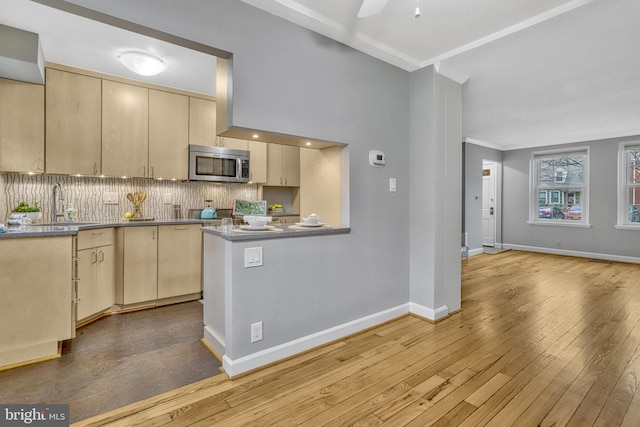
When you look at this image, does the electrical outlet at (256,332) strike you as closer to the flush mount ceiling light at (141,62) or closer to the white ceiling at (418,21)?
the white ceiling at (418,21)

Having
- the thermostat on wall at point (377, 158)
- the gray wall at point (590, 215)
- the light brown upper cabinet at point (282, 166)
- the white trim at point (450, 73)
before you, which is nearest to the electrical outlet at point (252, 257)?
the thermostat on wall at point (377, 158)

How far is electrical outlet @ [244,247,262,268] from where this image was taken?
2.07m

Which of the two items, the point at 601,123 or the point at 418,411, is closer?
the point at 418,411

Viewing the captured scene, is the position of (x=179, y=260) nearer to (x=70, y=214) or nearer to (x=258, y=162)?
(x=70, y=214)

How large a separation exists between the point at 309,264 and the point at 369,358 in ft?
→ 2.69

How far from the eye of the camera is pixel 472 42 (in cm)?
267

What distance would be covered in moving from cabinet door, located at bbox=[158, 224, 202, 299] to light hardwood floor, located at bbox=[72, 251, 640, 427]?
184 centimetres

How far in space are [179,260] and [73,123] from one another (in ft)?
5.87

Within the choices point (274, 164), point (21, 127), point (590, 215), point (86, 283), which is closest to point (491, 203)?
point (590, 215)

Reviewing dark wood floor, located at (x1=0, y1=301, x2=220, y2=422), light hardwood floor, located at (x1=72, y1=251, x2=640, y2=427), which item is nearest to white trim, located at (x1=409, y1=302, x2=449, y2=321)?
→ light hardwood floor, located at (x1=72, y1=251, x2=640, y2=427)

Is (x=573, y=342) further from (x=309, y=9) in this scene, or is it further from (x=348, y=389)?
(x=309, y=9)

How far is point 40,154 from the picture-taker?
304 centimetres

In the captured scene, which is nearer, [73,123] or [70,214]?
[73,123]

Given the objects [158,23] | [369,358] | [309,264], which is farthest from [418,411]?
[158,23]
